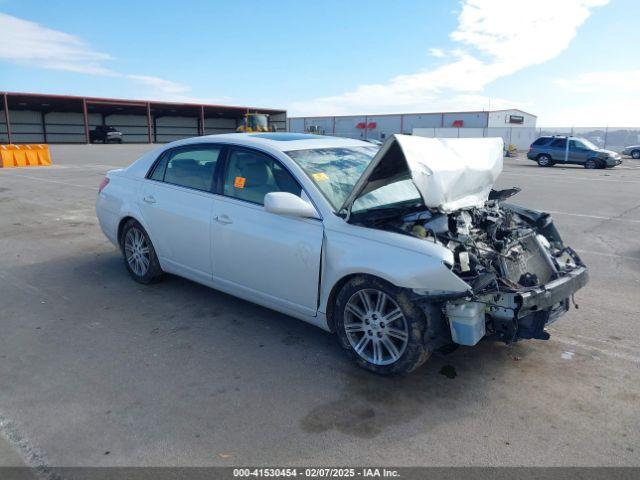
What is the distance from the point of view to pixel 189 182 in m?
4.93

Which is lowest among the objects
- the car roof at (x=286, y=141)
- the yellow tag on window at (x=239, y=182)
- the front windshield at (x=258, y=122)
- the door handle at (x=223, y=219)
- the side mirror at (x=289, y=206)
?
the door handle at (x=223, y=219)

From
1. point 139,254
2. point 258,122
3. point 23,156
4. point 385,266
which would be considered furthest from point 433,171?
point 258,122

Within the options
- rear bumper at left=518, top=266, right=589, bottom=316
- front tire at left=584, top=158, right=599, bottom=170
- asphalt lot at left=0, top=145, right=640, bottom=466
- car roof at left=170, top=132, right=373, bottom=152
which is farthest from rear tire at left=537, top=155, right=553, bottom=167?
rear bumper at left=518, top=266, right=589, bottom=316

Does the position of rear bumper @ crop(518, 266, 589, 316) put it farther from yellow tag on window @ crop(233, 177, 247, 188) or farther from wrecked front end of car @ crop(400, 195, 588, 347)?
yellow tag on window @ crop(233, 177, 247, 188)

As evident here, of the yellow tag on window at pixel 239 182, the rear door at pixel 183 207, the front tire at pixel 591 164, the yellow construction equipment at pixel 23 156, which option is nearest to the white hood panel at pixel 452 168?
the yellow tag on window at pixel 239 182

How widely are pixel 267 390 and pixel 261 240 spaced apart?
1207 millimetres

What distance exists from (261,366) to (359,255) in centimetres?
113

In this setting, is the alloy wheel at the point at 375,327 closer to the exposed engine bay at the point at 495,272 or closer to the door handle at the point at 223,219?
the exposed engine bay at the point at 495,272

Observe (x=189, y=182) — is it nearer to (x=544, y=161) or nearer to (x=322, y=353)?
(x=322, y=353)

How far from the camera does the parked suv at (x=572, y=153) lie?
2539 cm

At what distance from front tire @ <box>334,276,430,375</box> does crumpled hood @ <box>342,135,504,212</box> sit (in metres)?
0.66

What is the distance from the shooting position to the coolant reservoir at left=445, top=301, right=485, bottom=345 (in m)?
3.30

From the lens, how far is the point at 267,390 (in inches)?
136

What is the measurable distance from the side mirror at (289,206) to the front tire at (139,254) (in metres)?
2.07
